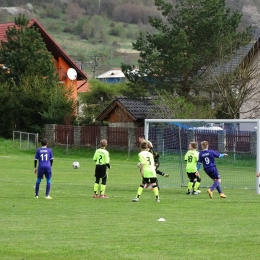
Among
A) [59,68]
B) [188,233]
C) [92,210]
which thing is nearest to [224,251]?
[188,233]

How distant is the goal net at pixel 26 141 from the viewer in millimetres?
54531

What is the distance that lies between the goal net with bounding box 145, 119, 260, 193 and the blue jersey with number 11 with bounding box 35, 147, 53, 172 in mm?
7161

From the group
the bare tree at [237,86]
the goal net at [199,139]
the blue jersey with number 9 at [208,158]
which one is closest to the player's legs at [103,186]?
the blue jersey with number 9 at [208,158]

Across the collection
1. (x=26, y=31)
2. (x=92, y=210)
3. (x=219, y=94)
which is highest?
(x=26, y=31)

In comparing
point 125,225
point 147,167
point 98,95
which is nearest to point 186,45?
point 98,95

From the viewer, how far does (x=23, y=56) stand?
60.0 m

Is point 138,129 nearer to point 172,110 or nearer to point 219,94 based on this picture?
point 172,110

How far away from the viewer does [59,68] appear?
7100 centimetres

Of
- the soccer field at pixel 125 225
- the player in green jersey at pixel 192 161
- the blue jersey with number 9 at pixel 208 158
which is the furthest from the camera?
the player in green jersey at pixel 192 161

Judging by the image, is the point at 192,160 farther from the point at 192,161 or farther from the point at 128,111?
the point at 128,111

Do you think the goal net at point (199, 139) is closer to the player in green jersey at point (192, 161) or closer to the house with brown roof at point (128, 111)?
the player in green jersey at point (192, 161)

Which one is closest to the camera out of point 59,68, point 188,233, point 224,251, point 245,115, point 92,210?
point 224,251

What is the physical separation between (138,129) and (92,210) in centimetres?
3387

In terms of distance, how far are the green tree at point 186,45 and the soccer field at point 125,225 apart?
29936 mm
